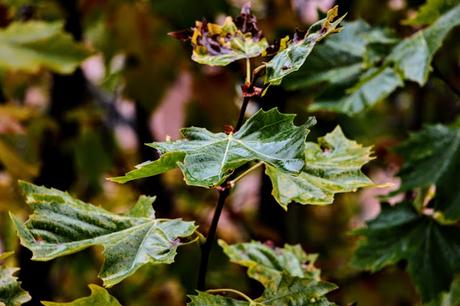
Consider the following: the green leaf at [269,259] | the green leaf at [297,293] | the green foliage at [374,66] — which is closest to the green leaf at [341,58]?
the green foliage at [374,66]

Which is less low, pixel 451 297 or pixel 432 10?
pixel 432 10

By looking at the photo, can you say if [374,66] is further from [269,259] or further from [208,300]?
[208,300]

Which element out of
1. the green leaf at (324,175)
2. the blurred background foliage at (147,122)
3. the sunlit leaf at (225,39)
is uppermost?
the sunlit leaf at (225,39)

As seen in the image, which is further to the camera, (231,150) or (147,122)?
(147,122)

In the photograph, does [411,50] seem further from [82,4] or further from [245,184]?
[245,184]

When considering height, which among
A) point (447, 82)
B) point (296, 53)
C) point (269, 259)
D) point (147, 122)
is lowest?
point (147, 122)

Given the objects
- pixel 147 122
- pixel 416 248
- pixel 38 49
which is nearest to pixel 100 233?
pixel 416 248

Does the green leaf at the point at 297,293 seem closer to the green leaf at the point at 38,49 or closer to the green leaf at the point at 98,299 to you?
the green leaf at the point at 98,299
